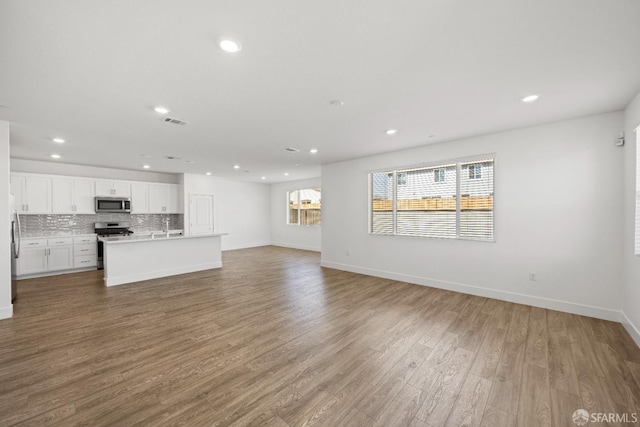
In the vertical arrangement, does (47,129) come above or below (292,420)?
above

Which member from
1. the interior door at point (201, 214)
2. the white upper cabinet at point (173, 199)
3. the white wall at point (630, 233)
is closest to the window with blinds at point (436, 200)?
the white wall at point (630, 233)

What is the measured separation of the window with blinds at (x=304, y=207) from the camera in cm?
964

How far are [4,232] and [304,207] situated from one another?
7488 millimetres

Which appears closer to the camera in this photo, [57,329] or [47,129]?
[57,329]

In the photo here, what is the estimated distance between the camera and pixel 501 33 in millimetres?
1843

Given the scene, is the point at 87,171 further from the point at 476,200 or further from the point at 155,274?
the point at 476,200

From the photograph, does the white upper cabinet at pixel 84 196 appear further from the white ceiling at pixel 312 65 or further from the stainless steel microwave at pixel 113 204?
the white ceiling at pixel 312 65

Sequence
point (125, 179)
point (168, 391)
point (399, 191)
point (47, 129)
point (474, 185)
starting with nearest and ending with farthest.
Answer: point (168, 391)
point (47, 129)
point (474, 185)
point (399, 191)
point (125, 179)

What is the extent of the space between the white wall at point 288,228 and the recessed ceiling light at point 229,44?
7395 millimetres

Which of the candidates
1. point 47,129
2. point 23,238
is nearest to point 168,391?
point 47,129

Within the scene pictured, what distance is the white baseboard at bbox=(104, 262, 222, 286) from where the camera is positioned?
503cm

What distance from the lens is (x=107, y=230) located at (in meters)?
6.88

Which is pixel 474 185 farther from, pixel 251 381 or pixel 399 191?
pixel 251 381

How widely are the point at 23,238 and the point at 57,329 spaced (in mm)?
4344
